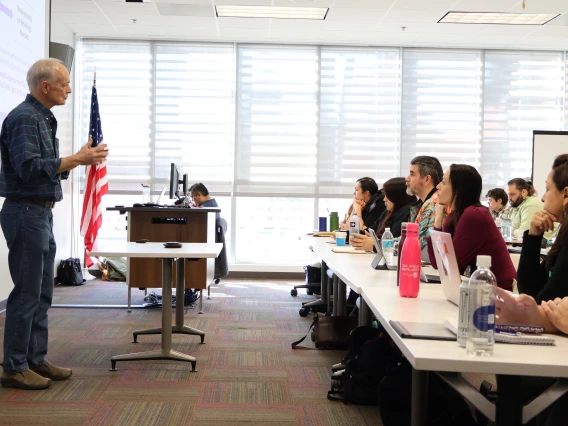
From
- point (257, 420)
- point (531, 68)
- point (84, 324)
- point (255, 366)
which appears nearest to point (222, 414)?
point (257, 420)


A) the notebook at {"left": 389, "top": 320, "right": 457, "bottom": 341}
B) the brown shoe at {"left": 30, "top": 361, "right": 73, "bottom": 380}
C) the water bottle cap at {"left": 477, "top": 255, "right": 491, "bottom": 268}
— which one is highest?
the water bottle cap at {"left": 477, "top": 255, "right": 491, "bottom": 268}

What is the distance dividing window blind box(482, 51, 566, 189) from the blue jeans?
6.54 meters

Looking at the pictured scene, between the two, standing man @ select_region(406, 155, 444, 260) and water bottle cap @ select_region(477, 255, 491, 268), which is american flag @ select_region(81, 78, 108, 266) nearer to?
standing man @ select_region(406, 155, 444, 260)

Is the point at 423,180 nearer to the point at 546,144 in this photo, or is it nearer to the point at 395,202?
the point at 395,202

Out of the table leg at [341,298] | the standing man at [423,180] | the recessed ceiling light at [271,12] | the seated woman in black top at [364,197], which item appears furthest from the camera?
the recessed ceiling light at [271,12]

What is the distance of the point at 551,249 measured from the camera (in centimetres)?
217

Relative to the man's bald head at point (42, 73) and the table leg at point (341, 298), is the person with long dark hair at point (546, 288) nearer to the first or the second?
the table leg at point (341, 298)

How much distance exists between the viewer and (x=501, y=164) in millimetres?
8469

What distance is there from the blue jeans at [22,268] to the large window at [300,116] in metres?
5.10

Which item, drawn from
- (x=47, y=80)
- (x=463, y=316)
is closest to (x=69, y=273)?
(x=47, y=80)

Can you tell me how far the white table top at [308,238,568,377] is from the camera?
1388 millimetres

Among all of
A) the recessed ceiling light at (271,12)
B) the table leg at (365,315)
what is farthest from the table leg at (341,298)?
the recessed ceiling light at (271,12)

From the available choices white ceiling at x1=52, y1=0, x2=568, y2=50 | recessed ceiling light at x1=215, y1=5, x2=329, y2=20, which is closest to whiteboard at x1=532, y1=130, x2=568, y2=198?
white ceiling at x1=52, y1=0, x2=568, y2=50

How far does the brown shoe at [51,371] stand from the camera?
3.45 m
